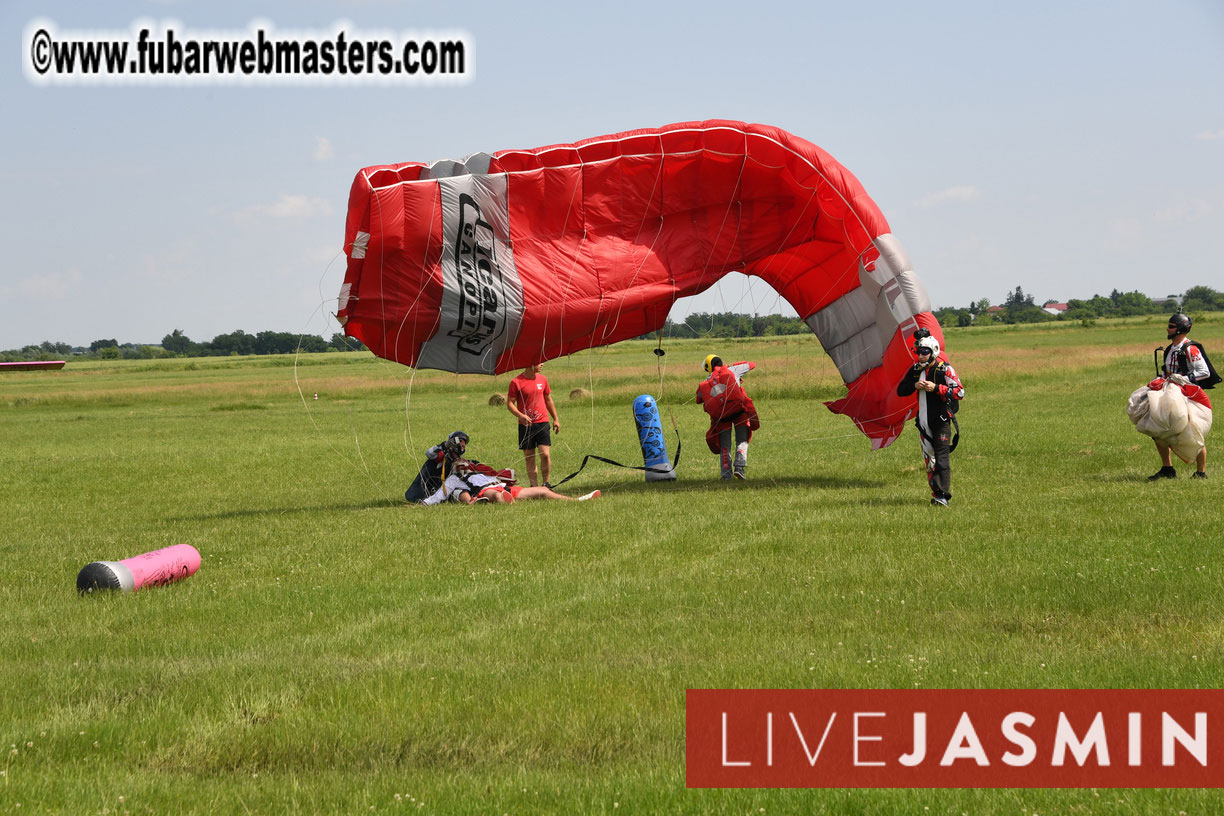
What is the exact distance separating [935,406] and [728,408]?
13.6ft

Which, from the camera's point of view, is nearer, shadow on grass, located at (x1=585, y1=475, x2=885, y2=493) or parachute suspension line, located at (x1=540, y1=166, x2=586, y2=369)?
parachute suspension line, located at (x1=540, y1=166, x2=586, y2=369)

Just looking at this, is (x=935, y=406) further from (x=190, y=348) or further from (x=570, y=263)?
(x=190, y=348)

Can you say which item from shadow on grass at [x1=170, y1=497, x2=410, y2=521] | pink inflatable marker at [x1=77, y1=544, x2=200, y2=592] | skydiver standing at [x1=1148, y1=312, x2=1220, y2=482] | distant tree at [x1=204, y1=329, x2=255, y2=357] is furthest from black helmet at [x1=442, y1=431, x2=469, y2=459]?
distant tree at [x1=204, y1=329, x2=255, y2=357]

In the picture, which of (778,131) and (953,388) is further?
(778,131)

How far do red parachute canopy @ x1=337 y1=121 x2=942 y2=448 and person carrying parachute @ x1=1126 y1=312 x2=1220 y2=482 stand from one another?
2.97 m

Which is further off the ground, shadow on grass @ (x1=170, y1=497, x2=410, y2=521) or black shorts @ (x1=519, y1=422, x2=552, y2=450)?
black shorts @ (x1=519, y1=422, x2=552, y2=450)

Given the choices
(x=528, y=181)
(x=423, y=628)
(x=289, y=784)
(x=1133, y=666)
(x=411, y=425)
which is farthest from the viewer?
(x=411, y=425)

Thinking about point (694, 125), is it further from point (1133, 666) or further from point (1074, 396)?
point (1074, 396)

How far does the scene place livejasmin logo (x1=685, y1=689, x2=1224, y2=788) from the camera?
515 cm

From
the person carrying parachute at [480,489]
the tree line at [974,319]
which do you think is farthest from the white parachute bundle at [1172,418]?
the tree line at [974,319]

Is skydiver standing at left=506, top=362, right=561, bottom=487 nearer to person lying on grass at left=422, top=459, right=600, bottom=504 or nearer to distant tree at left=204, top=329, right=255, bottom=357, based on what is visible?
person lying on grass at left=422, top=459, right=600, bottom=504

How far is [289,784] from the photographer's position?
5285 mm

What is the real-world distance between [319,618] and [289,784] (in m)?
3.55

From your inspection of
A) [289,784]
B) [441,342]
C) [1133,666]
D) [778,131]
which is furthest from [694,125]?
[289,784]
